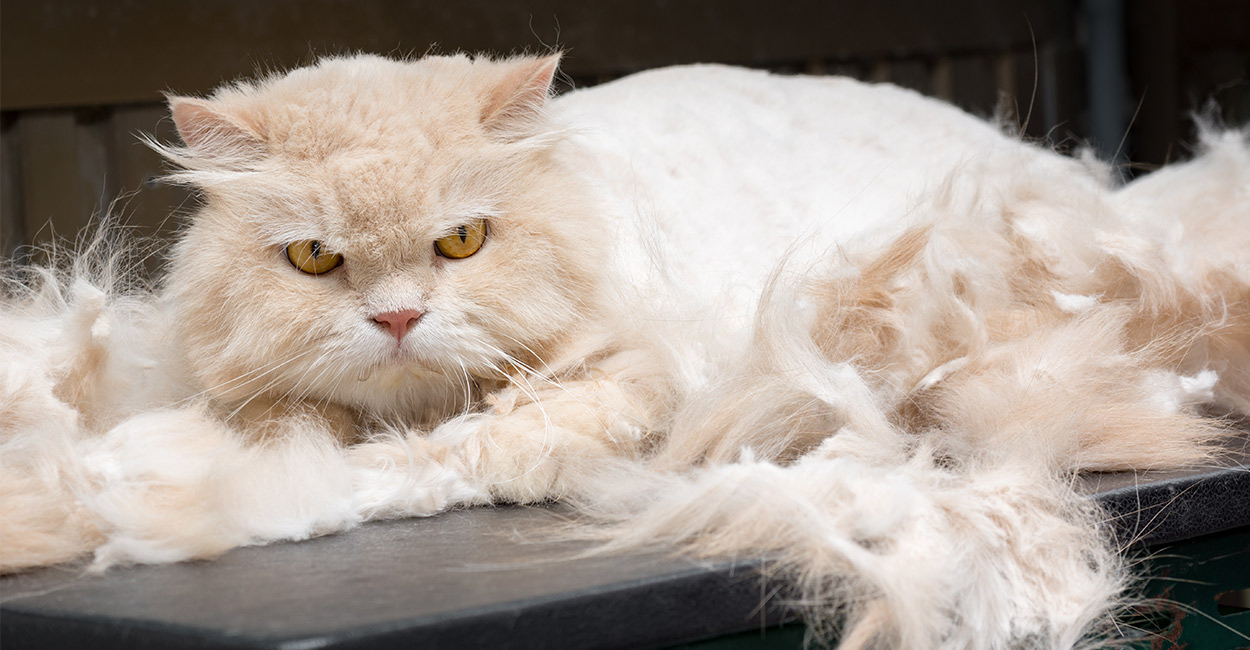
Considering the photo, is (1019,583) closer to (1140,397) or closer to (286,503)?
(1140,397)

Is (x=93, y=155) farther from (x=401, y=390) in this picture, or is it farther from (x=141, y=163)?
(x=401, y=390)

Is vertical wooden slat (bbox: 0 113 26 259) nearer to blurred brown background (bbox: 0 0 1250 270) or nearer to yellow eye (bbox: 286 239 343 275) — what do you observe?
blurred brown background (bbox: 0 0 1250 270)

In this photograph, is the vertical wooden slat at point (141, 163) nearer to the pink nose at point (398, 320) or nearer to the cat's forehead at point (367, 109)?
the cat's forehead at point (367, 109)

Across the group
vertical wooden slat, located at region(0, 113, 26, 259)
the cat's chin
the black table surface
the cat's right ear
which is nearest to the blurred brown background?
vertical wooden slat, located at region(0, 113, 26, 259)

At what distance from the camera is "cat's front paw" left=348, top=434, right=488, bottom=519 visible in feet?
2.49

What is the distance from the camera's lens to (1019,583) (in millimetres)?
618

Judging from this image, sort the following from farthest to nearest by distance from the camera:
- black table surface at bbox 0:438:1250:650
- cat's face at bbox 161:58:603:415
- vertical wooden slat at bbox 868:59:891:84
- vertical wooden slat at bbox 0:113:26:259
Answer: vertical wooden slat at bbox 868:59:891:84 < vertical wooden slat at bbox 0:113:26:259 < cat's face at bbox 161:58:603:415 < black table surface at bbox 0:438:1250:650

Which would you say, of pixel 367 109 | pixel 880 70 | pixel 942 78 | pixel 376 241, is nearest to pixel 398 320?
pixel 376 241

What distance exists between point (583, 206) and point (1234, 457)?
0.54 metres

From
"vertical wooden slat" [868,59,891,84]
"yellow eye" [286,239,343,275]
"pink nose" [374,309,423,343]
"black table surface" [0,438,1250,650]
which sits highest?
"vertical wooden slat" [868,59,891,84]

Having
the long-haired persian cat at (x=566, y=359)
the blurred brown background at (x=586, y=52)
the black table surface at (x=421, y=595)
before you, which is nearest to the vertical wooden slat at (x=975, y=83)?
the blurred brown background at (x=586, y=52)

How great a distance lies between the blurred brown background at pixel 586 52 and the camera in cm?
152

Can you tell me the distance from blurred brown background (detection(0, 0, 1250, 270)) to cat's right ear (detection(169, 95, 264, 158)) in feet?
0.53

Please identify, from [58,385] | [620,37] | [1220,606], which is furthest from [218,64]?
[1220,606]
